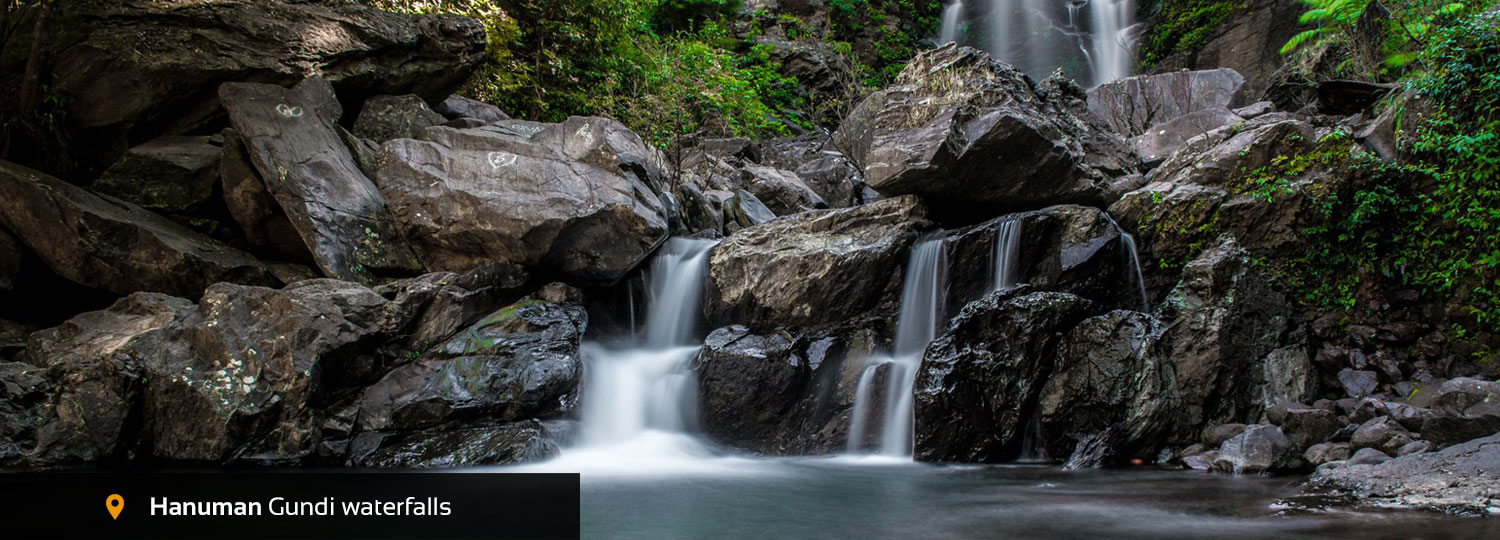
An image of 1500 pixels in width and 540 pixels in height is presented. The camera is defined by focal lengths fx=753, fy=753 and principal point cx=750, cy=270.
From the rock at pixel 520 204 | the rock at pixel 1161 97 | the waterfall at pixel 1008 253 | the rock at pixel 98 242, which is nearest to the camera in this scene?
the rock at pixel 98 242

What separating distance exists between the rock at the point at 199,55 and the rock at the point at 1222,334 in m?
10.7

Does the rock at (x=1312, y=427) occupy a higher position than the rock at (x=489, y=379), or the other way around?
the rock at (x=489, y=379)

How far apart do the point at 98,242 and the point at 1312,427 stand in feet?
41.5

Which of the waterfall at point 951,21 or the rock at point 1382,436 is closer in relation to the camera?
the rock at point 1382,436

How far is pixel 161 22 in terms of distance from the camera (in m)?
9.86

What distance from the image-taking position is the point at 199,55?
390 inches

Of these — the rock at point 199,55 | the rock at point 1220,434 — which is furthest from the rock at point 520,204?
the rock at point 1220,434

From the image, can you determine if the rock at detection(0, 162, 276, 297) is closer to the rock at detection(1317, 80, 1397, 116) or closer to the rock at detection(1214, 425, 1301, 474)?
the rock at detection(1214, 425, 1301, 474)

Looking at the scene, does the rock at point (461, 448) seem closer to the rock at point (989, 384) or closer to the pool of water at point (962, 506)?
the pool of water at point (962, 506)

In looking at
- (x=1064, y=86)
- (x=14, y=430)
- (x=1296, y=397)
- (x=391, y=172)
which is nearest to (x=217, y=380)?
(x=14, y=430)

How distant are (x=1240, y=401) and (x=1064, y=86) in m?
8.05

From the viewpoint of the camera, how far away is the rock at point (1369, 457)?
5527 millimetres

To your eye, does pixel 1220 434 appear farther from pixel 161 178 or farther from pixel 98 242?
pixel 161 178

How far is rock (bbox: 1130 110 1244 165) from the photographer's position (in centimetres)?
1343
